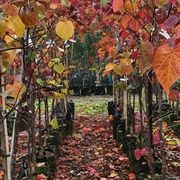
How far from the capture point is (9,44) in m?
1.74

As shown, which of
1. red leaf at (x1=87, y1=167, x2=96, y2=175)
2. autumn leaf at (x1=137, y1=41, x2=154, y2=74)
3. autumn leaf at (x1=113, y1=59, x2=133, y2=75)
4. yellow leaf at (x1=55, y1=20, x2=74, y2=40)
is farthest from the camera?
red leaf at (x1=87, y1=167, x2=96, y2=175)

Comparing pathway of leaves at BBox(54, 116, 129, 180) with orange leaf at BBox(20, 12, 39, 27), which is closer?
orange leaf at BBox(20, 12, 39, 27)

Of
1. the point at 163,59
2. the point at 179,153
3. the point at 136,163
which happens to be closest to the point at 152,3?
the point at 163,59

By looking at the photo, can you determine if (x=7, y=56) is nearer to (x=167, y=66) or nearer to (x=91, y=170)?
(x=167, y=66)

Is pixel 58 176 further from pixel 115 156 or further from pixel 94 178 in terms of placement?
pixel 115 156

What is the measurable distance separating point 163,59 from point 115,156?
428 cm

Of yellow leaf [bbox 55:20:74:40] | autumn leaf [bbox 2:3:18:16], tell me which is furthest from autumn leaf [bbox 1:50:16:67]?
autumn leaf [bbox 2:3:18:16]

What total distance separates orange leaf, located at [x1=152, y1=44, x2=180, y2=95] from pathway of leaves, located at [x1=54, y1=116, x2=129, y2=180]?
11.0 feet

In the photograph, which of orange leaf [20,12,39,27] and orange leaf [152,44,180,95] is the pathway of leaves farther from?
orange leaf [152,44,180,95]

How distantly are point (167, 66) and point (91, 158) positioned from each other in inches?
173

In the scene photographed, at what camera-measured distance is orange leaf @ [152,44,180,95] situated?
2.55 ft

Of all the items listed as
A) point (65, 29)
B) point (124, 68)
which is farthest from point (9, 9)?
point (124, 68)

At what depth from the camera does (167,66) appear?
30.9 inches

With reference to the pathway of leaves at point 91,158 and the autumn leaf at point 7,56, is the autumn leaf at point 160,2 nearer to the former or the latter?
the autumn leaf at point 7,56
